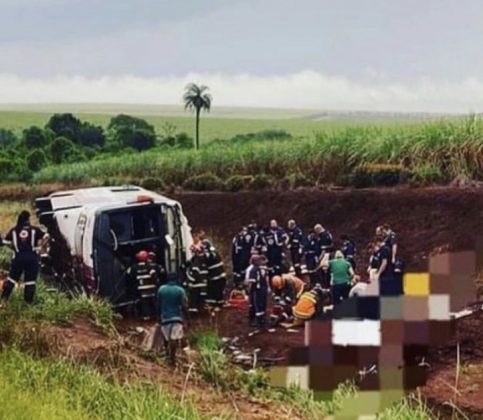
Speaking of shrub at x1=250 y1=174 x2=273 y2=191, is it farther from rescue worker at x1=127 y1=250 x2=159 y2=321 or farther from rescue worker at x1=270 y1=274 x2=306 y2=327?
rescue worker at x1=127 y1=250 x2=159 y2=321

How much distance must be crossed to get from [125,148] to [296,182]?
453 centimetres

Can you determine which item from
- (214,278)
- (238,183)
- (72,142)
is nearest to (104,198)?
(214,278)

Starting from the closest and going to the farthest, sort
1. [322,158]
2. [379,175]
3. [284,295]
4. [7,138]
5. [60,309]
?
1. [60,309]
2. [284,295]
3. [379,175]
4. [7,138]
5. [322,158]

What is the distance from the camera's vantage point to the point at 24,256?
10.7 metres

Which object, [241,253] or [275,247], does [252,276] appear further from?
[241,253]

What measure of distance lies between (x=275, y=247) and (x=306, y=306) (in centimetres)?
214


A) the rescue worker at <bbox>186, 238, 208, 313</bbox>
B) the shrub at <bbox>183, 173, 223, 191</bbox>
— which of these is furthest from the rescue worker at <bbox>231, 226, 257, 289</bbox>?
the shrub at <bbox>183, 173, 223, 191</bbox>

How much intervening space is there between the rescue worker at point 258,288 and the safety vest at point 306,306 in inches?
16.9

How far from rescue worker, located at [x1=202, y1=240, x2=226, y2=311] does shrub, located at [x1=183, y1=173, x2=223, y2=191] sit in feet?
32.5

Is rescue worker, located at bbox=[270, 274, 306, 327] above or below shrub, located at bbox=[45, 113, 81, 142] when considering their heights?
below

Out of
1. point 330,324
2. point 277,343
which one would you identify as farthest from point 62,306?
point 330,324

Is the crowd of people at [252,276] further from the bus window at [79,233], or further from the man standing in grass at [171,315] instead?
the bus window at [79,233]

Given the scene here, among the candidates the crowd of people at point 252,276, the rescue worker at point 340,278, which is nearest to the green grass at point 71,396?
the crowd of people at point 252,276

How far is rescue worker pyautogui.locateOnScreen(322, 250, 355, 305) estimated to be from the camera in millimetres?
10781
